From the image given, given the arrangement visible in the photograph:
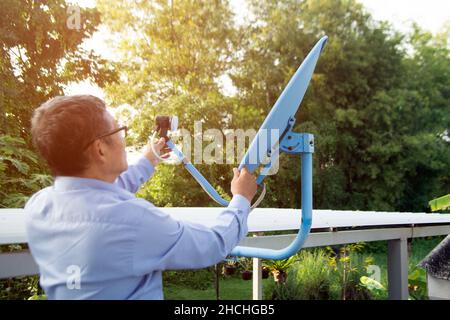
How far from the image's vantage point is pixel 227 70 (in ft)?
22.8

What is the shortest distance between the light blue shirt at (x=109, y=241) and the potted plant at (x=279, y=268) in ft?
8.66

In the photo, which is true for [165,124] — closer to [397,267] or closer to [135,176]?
[135,176]

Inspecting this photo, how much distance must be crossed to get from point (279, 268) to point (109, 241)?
277 centimetres

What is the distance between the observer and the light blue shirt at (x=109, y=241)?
56 cm

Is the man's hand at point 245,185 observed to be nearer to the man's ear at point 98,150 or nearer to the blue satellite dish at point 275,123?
the blue satellite dish at point 275,123

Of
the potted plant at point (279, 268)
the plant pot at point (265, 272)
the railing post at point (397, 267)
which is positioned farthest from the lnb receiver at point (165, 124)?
the plant pot at point (265, 272)

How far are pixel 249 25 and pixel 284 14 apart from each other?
57 cm

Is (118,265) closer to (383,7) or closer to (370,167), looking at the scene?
(370,167)

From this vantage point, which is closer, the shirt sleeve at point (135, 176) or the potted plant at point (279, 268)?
the shirt sleeve at point (135, 176)

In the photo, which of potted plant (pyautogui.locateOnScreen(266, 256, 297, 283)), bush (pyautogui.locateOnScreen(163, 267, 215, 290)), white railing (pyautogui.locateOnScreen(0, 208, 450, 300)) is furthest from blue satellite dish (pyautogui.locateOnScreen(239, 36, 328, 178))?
bush (pyautogui.locateOnScreen(163, 267, 215, 290))

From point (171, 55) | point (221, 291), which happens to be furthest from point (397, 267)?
point (171, 55)

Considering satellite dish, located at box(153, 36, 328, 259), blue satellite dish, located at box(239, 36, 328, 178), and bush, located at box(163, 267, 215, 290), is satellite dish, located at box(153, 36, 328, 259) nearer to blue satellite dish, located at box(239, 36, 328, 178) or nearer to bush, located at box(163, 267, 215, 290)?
blue satellite dish, located at box(239, 36, 328, 178)

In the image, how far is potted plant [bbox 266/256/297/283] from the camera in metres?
3.20

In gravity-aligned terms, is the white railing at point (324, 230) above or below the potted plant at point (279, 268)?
above
